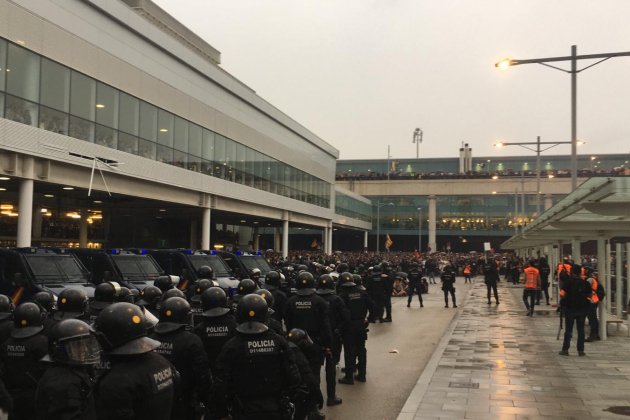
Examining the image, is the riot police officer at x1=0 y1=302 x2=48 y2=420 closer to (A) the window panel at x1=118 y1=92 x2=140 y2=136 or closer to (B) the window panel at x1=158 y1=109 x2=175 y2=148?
(A) the window panel at x1=118 y1=92 x2=140 y2=136

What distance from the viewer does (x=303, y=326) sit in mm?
8414

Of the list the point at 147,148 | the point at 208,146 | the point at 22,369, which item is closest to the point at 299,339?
the point at 22,369

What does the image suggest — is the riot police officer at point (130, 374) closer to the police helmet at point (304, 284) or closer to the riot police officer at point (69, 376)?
the riot police officer at point (69, 376)

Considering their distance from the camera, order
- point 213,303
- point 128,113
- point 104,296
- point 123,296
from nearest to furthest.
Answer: point 213,303 → point 104,296 → point 123,296 → point 128,113

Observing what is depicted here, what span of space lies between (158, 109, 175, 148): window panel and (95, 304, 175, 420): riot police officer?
2483 centimetres

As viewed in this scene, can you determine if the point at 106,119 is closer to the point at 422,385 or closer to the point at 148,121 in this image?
the point at 148,121

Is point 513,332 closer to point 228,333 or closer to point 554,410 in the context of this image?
point 554,410

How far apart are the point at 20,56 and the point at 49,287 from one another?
9.99 metres

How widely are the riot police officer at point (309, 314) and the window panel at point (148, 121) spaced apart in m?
19.7

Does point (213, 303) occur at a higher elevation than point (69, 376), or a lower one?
higher

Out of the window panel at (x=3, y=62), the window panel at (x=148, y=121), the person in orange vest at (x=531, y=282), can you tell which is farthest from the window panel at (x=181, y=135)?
the person in orange vest at (x=531, y=282)

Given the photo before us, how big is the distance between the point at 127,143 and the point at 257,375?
2189 centimetres

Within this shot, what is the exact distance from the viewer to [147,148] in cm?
2664

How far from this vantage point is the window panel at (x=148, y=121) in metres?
26.4
